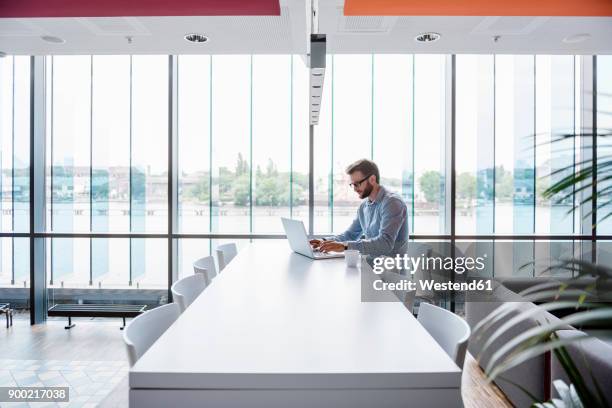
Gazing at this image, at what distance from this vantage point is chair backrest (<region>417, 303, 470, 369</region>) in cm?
150

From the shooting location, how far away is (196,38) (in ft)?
12.6

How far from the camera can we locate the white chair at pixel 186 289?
2133mm

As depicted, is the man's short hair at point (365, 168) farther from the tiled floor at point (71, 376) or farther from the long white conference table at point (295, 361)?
the tiled floor at point (71, 376)

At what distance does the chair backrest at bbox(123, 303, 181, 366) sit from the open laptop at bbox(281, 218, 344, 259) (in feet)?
4.25

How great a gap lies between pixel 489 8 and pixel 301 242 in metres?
2.34

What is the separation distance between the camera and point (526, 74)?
5074 mm

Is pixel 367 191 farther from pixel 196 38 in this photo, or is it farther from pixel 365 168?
pixel 196 38

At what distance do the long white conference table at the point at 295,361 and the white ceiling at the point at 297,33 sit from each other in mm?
2269

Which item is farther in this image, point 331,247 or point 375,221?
point 375,221

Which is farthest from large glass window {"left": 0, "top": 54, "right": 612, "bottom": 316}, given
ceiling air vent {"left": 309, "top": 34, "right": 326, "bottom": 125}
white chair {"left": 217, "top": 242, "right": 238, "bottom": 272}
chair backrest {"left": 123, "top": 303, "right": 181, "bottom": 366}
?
chair backrest {"left": 123, "top": 303, "right": 181, "bottom": 366}

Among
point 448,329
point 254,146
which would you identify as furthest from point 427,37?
point 448,329

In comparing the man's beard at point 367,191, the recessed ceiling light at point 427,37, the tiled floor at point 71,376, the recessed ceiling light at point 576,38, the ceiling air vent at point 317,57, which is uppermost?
the recessed ceiling light at point 576,38

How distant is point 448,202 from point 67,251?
4546mm

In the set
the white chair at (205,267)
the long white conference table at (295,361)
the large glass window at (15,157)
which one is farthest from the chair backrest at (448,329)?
the large glass window at (15,157)
